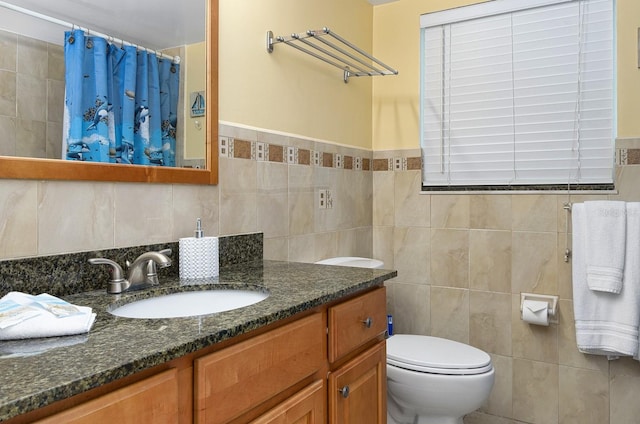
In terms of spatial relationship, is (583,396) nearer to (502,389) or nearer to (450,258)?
(502,389)

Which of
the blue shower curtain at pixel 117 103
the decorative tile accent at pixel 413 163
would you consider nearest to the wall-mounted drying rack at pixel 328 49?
the decorative tile accent at pixel 413 163

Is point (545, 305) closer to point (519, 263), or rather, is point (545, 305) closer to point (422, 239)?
point (519, 263)

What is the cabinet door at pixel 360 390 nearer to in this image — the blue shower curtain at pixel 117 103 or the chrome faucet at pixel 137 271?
the chrome faucet at pixel 137 271

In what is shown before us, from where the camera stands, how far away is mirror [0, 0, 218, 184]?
43.2 inches

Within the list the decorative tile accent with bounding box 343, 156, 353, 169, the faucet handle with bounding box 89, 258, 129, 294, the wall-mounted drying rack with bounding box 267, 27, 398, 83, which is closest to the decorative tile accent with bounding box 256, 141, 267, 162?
the wall-mounted drying rack with bounding box 267, 27, 398, 83

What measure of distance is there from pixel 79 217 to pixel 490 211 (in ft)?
6.15

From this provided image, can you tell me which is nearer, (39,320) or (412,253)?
(39,320)

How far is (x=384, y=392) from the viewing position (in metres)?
1.52

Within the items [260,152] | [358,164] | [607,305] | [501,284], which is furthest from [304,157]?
[607,305]

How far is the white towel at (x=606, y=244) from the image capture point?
6.27 feet

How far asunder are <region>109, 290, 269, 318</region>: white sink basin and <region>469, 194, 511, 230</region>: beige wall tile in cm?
148

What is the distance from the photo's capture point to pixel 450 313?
8.04ft

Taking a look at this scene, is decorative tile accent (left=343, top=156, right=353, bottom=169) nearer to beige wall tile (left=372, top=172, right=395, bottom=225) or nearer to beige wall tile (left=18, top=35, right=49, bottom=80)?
beige wall tile (left=372, top=172, right=395, bottom=225)

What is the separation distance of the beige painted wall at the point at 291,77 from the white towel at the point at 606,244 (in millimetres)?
1189
